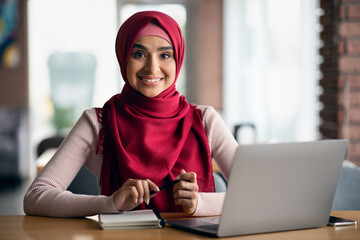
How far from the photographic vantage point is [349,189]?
1958 millimetres

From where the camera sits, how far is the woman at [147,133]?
5.23 feet

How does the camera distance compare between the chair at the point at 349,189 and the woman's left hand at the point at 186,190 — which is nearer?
the woman's left hand at the point at 186,190

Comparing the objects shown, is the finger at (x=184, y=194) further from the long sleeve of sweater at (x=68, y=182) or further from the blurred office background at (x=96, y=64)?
the blurred office background at (x=96, y=64)

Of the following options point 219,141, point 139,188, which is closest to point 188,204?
point 139,188

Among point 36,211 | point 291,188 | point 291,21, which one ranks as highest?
point 291,21

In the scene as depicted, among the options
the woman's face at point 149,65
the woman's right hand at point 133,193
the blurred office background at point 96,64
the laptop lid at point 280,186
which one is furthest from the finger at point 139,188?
the blurred office background at point 96,64

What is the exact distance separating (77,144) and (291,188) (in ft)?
2.28

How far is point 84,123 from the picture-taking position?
1656mm

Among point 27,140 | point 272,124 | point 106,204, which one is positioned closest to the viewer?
point 106,204

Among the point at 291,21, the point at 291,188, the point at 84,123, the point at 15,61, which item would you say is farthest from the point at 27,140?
the point at 291,188

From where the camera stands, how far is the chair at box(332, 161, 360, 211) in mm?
1947

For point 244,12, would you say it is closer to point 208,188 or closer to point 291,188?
point 208,188

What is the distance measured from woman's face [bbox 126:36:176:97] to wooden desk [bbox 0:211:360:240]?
475 mm

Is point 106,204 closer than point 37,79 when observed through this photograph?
Yes
